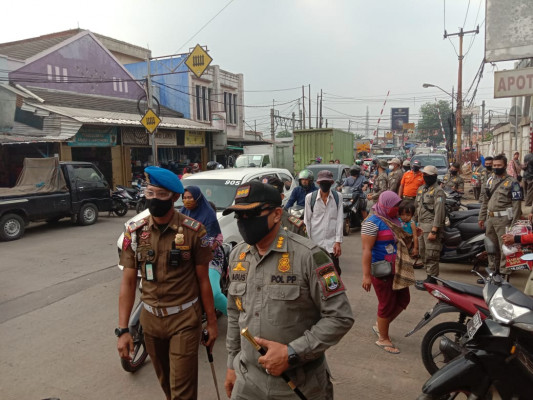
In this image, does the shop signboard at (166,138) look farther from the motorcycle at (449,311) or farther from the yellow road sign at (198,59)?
the motorcycle at (449,311)

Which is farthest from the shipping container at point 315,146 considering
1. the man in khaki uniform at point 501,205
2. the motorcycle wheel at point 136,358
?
the motorcycle wheel at point 136,358

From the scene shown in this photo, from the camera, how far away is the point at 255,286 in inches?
75.6

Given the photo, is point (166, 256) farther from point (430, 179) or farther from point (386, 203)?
point (430, 179)

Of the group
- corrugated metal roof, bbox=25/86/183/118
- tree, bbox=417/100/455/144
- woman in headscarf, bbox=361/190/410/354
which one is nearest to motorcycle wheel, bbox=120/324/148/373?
woman in headscarf, bbox=361/190/410/354

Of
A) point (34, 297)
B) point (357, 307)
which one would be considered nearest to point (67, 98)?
point (34, 297)

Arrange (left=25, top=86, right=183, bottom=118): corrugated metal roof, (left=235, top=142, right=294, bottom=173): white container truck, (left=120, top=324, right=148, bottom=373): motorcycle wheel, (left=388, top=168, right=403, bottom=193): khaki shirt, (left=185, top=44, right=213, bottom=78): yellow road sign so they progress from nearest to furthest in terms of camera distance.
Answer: (left=120, top=324, right=148, bottom=373): motorcycle wheel
(left=388, top=168, right=403, bottom=193): khaki shirt
(left=185, top=44, right=213, bottom=78): yellow road sign
(left=25, top=86, right=183, bottom=118): corrugated metal roof
(left=235, top=142, right=294, bottom=173): white container truck

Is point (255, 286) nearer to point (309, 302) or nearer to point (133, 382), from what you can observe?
point (309, 302)

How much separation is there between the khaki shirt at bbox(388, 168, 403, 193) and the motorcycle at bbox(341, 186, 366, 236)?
2.77ft

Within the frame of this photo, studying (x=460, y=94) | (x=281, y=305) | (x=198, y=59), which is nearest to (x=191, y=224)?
(x=281, y=305)

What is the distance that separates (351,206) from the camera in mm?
10141

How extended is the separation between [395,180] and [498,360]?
25.0 feet

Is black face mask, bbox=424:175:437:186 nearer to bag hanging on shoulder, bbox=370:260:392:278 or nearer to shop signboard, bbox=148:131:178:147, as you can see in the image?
bag hanging on shoulder, bbox=370:260:392:278

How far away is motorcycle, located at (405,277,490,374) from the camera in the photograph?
305 cm

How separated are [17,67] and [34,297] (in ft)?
44.4
